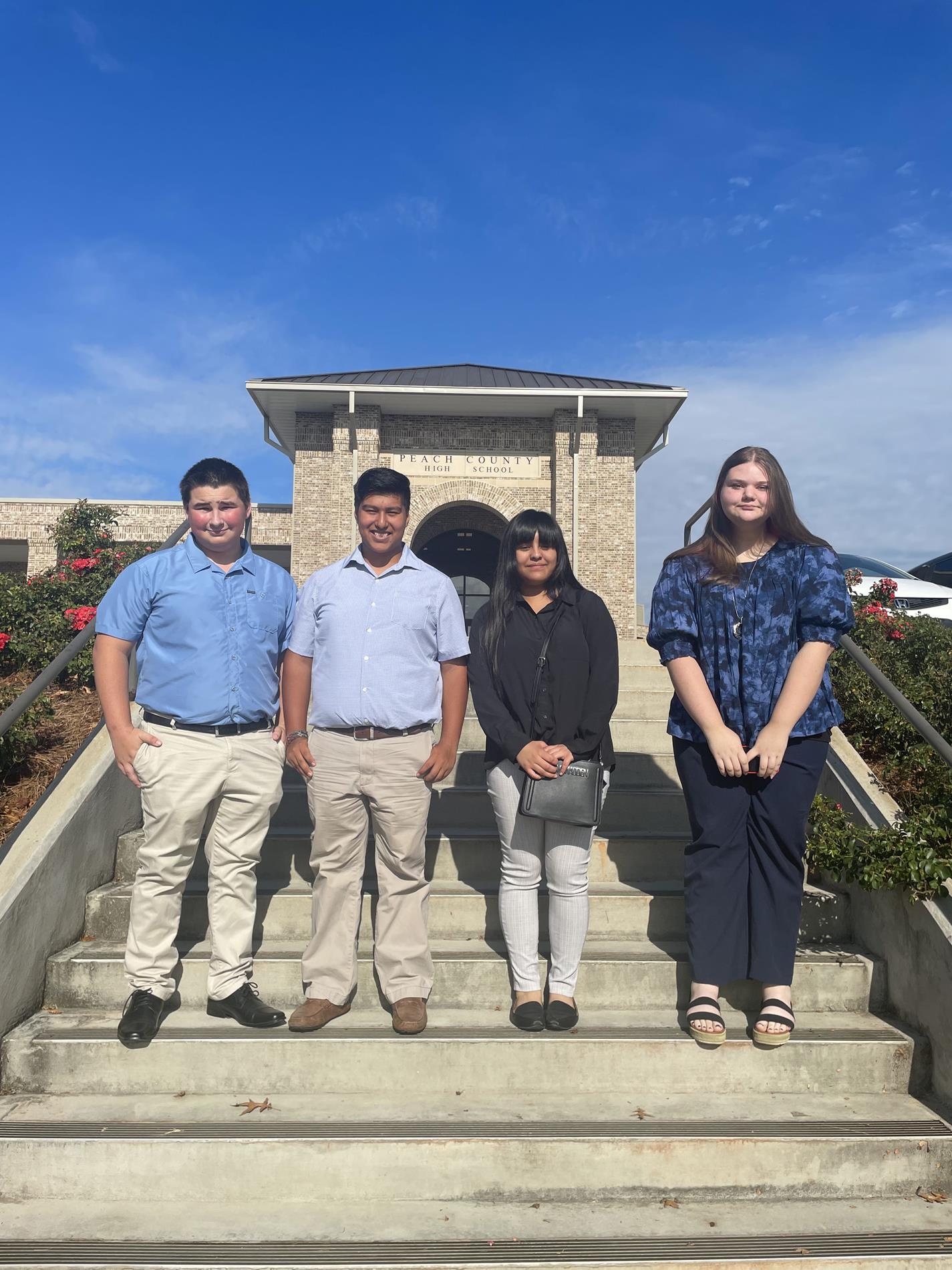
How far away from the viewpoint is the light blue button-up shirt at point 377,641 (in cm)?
305

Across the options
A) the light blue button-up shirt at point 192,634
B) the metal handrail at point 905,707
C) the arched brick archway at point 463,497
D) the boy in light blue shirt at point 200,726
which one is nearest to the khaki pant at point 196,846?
the boy in light blue shirt at point 200,726

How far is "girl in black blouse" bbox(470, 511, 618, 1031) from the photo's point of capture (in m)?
2.92

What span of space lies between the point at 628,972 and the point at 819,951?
730 millimetres

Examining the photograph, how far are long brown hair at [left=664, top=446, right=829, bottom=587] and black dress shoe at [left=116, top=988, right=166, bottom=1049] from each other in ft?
7.76

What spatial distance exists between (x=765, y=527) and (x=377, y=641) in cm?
146

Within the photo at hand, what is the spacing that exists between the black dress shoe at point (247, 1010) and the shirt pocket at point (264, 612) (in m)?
1.25

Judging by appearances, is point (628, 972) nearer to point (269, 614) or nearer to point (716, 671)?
point (716, 671)

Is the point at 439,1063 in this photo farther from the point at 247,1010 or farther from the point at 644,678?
the point at 644,678

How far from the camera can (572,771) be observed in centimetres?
292

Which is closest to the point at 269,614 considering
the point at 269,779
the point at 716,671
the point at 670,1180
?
the point at 269,779

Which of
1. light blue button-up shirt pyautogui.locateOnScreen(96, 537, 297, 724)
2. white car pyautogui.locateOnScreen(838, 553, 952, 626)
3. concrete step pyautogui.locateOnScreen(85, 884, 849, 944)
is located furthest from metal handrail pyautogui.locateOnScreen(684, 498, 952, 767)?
white car pyautogui.locateOnScreen(838, 553, 952, 626)

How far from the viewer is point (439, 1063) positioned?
2.76 meters

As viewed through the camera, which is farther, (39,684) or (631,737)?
(631,737)

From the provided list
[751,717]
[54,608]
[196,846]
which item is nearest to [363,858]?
[196,846]
